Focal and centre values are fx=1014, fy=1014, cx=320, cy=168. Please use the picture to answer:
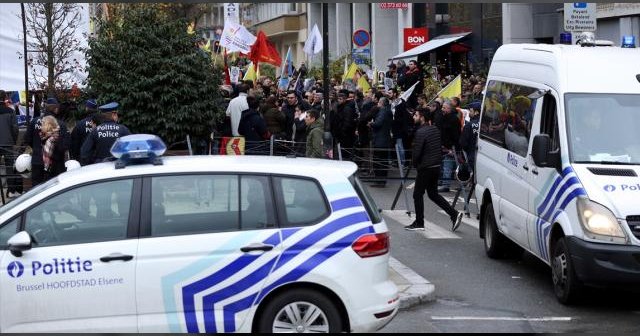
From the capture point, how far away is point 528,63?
11.5 meters

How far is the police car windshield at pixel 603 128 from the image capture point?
9.73m

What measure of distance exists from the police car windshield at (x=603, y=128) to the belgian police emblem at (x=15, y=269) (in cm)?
527

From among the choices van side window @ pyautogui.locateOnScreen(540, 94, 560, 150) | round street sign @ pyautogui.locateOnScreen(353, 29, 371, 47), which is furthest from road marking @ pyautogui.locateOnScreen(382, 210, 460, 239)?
round street sign @ pyautogui.locateOnScreen(353, 29, 371, 47)

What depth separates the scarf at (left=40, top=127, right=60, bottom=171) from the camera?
1411 cm

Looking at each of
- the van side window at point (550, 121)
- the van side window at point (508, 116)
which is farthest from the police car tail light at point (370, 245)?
Result: the van side window at point (508, 116)

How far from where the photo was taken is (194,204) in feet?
24.0

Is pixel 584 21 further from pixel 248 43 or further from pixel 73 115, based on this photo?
pixel 248 43

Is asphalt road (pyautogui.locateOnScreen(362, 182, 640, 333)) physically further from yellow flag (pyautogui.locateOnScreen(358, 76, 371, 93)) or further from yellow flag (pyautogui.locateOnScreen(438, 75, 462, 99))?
yellow flag (pyautogui.locateOnScreen(358, 76, 371, 93))

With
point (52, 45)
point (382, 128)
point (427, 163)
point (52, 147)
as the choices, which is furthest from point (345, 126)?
point (52, 147)

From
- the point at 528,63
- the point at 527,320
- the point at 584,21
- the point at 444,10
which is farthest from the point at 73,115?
the point at 444,10

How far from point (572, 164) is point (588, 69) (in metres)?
1.22

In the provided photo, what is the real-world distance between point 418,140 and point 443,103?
5160mm

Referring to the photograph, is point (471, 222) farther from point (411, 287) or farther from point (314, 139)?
point (411, 287)

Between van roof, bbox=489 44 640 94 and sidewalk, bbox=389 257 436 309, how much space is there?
2403 mm
